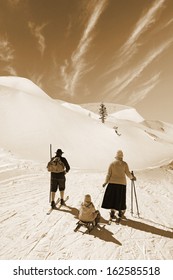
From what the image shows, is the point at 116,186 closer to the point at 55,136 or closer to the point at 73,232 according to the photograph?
the point at 73,232

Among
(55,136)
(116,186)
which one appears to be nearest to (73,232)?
(116,186)

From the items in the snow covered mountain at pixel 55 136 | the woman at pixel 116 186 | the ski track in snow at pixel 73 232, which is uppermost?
the snow covered mountain at pixel 55 136

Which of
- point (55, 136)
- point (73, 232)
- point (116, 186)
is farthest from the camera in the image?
point (55, 136)

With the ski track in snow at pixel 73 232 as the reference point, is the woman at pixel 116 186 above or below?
above

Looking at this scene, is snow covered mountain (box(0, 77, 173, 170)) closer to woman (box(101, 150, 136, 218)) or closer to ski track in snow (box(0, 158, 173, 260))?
ski track in snow (box(0, 158, 173, 260))

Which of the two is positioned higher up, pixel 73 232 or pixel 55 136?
pixel 55 136

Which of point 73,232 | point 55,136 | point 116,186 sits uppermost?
point 55,136

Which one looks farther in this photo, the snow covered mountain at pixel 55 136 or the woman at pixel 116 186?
the snow covered mountain at pixel 55 136

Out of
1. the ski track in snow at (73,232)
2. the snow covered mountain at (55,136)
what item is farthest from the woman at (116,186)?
the snow covered mountain at (55,136)

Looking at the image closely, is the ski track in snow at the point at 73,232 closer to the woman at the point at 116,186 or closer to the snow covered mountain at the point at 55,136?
the woman at the point at 116,186

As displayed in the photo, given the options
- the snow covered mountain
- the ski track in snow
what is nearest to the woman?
the ski track in snow

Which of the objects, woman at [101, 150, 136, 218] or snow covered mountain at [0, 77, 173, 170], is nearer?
woman at [101, 150, 136, 218]

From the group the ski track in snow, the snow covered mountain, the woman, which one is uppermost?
the snow covered mountain

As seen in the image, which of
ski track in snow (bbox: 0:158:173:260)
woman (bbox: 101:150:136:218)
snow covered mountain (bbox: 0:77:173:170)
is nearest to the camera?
ski track in snow (bbox: 0:158:173:260)
